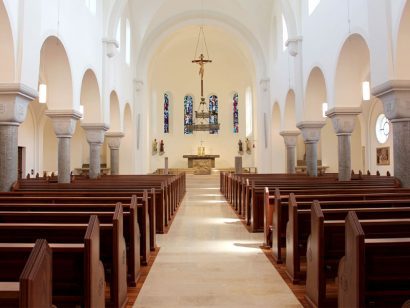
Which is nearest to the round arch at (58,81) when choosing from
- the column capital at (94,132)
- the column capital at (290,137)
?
the column capital at (94,132)

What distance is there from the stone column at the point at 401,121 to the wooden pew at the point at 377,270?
18.1 feet

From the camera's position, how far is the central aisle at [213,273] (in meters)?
4.56

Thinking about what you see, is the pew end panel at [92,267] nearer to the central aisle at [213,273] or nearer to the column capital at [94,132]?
the central aisle at [213,273]

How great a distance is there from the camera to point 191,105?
35.0 metres

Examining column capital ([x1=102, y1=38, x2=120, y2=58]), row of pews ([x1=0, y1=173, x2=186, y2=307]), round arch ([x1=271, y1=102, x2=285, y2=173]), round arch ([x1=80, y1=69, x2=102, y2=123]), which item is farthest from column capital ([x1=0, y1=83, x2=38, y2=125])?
round arch ([x1=271, y1=102, x2=285, y2=173])

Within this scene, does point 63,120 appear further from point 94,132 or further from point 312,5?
point 312,5

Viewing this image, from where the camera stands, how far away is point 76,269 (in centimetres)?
340

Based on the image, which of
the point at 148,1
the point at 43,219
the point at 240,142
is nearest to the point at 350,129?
the point at 43,219

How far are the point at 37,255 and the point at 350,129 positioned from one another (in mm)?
11943

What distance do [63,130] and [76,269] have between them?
1022 centimetres

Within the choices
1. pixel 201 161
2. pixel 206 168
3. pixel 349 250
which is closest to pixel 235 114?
pixel 201 161

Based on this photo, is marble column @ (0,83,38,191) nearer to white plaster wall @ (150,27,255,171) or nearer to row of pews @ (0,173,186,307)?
row of pews @ (0,173,186,307)

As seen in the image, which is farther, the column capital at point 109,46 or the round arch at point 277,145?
the round arch at point 277,145

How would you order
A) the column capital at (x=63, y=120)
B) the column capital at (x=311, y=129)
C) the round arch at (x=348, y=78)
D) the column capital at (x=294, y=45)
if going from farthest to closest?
the column capital at (x=294, y=45)
the column capital at (x=311, y=129)
the column capital at (x=63, y=120)
the round arch at (x=348, y=78)
